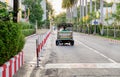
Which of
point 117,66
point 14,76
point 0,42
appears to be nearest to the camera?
point 0,42

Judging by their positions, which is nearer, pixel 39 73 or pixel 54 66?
pixel 39 73

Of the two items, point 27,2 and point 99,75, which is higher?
point 27,2

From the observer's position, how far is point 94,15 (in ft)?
287

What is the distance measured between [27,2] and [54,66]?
75270 mm

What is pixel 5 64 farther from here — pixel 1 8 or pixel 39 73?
pixel 39 73

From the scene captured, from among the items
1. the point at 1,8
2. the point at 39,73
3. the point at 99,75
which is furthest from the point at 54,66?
the point at 1,8

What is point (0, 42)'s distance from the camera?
1071 centimetres

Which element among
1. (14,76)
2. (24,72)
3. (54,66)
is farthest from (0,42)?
(54,66)

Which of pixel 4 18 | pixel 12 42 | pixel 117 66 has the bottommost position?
pixel 117 66

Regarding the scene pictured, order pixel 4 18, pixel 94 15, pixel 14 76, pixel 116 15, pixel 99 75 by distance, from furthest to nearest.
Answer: pixel 94 15 < pixel 116 15 < pixel 99 75 < pixel 14 76 < pixel 4 18

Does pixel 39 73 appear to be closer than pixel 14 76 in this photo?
No

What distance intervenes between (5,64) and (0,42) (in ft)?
2.17

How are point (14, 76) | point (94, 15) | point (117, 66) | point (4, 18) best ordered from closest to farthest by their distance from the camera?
point (4, 18), point (14, 76), point (117, 66), point (94, 15)

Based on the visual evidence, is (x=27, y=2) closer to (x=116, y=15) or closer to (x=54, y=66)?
(x=116, y=15)
